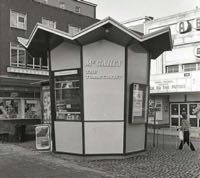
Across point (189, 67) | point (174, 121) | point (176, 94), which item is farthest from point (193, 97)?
point (174, 121)

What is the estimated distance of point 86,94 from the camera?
39.3 ft

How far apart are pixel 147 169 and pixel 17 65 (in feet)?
73.7

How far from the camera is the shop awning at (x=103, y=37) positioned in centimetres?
1134

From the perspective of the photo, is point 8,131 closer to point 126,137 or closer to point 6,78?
point 126,137

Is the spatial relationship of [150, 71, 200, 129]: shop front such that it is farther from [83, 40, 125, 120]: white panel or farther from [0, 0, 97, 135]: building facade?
[83, 40, 125, 120]: white panel

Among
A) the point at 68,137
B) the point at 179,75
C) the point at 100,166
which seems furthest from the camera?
the point at 179,75

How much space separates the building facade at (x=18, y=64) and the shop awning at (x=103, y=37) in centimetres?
1596

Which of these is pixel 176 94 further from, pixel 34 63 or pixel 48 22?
pixel 48 22

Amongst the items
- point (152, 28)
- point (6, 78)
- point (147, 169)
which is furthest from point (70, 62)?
point (152, 28)

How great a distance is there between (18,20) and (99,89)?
70.5 ft

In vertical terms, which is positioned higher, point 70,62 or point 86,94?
point 70,62

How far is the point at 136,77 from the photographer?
12.7 m

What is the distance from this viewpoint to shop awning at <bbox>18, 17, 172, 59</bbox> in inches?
447

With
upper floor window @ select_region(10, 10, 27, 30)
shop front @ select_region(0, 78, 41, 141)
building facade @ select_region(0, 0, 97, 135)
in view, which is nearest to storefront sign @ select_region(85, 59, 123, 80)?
shop front @ select_region(0, 78, 41, 141)
